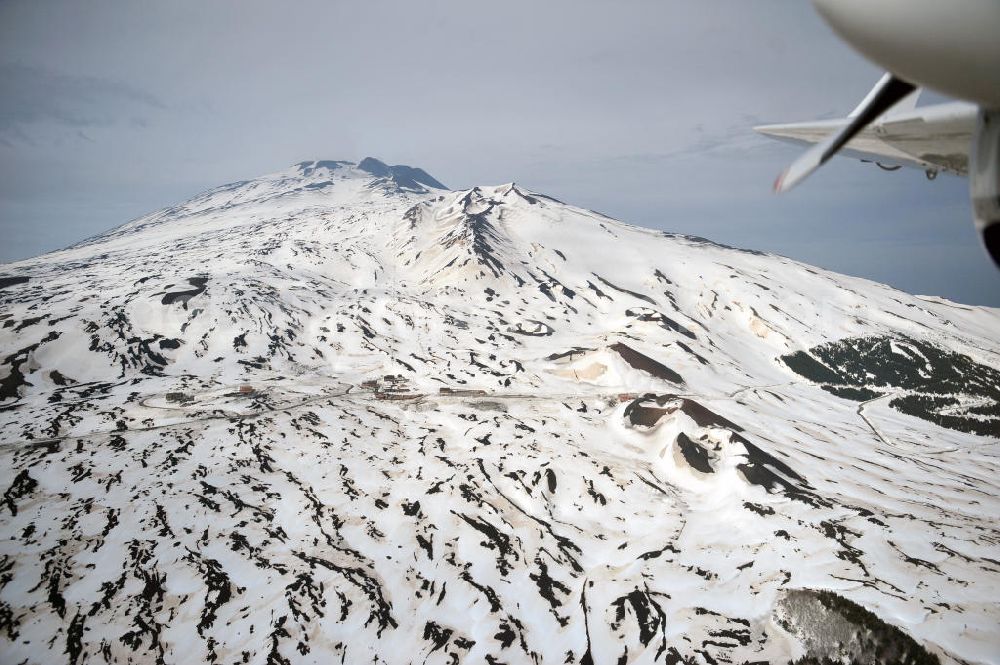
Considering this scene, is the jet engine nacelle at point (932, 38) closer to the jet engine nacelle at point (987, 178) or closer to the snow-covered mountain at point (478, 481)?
the jet engine nacelle at point (987, 178)

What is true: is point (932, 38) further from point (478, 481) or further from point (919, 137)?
point (478, 481)

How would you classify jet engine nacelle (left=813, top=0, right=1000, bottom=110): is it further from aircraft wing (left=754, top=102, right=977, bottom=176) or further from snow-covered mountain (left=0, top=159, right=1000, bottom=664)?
snow-covered mountain (left=0, top=159, right=1000, bottom=664)

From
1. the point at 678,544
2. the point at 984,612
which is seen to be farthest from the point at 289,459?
the point at 984,612

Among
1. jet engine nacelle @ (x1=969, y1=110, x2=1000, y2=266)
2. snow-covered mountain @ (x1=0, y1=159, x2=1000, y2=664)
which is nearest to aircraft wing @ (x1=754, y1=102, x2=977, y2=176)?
jet engine nacelle @ (x1=969, y1=110, x2=1000, y2=266)

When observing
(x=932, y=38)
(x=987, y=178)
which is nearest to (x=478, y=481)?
(x=987, y=178)

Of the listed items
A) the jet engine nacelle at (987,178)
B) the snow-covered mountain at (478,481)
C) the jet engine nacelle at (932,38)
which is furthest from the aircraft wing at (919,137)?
the snow-covered mountain at (478,481)
